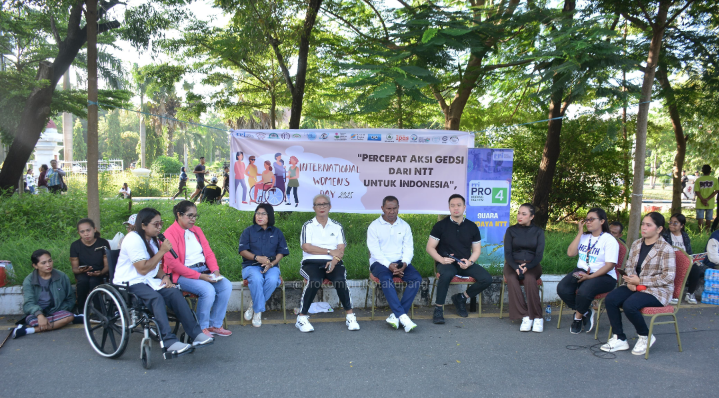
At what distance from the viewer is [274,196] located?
677 cm

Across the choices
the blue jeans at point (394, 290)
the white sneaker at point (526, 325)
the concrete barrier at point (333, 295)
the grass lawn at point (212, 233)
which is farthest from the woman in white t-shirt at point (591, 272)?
the blue jeans at point (394, 290)

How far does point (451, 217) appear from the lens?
5.84 m

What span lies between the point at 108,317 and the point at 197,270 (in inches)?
37.9

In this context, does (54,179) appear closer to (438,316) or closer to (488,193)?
(488,193)

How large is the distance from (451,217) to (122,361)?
150 inches

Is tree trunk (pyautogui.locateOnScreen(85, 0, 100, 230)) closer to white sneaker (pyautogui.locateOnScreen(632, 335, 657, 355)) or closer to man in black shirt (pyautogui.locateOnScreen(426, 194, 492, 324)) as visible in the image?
man in black shirt (pyautogui.locateOnScreen(426, 194, 492, 324))

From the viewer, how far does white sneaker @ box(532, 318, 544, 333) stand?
5117mm

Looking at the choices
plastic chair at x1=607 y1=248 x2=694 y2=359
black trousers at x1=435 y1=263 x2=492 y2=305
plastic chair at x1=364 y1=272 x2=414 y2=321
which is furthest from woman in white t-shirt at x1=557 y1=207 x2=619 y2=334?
plastic chair at x1=364 y1=272 x2=414 y2=321

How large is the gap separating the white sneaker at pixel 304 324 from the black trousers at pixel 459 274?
4.88 feet

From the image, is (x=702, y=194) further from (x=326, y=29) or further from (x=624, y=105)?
(x=326, y=29)

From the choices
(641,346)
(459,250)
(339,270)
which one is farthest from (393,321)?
(641,346)

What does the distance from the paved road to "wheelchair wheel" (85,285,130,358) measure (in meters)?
0.12

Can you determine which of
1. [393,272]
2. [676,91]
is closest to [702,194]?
[676,91]

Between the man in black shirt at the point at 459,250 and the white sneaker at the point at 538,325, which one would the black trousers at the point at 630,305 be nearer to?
the white sneaker at the point at 538,325
